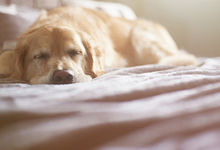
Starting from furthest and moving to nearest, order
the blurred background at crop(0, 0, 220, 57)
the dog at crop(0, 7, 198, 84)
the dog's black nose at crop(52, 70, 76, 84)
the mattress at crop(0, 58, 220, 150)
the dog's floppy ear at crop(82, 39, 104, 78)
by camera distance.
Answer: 1. the blurred background at crop(0, 0, 220, 57)
2. the dog's floppy ear at crop(82, 39, 104, 78)
3. the dog at crop(0, 7, 198, 84)
4. the dog's black nose at crop(52, 70, 76, 84)
5. the mattress at crop(0, 58, 220, 150)

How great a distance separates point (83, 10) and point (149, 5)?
174 centimetres

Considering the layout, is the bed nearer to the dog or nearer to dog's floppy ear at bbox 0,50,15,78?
the dog

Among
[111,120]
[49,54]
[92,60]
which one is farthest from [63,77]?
[111,120]

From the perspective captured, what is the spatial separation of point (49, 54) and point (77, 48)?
0.18 m

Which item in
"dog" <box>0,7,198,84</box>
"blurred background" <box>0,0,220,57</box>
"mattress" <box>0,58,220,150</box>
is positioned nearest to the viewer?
"mattress" <box>0,58,220,150</box>

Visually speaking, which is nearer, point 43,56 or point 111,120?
point 111,120

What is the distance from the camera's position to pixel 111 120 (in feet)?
1.88

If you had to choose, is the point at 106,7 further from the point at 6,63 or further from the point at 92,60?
the point at 6,63

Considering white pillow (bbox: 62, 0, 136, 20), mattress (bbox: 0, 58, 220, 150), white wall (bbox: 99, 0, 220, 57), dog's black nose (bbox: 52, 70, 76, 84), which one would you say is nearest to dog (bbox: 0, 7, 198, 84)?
dog's black nose (bbox: 52, 70, 76, 84)

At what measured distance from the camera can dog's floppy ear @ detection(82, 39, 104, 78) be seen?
65.0 inches

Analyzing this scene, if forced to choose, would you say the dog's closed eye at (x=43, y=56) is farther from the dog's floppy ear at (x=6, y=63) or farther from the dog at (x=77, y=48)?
the dog's floppy ear at (x=6, y=63)

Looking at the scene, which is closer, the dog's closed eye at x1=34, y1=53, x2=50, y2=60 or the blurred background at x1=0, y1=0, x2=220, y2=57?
the dog's closed eye at x1=34, y1=53, x2=50, y2=60

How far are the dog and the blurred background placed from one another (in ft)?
3.83

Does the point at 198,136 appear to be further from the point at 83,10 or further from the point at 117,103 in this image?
the point at 83,10
